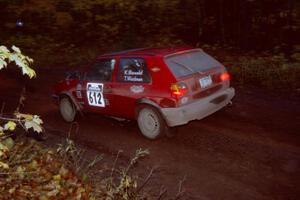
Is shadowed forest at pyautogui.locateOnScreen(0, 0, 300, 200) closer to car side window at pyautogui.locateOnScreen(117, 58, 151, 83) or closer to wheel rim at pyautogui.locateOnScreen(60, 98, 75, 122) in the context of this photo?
wheel rim at pyautogui.locateOnScreen(60, 98, 75, 122)

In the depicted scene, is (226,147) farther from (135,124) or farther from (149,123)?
(135,124)

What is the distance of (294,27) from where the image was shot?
47.0 ft

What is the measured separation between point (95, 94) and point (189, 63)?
7.18ft

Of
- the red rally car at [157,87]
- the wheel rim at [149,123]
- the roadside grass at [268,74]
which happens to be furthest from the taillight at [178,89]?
the roadside grass at [268,74]

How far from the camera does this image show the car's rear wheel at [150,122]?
7.37 metres

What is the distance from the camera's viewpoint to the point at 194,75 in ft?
23.6

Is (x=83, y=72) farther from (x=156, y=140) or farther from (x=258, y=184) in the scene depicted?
(x=258, y=184)

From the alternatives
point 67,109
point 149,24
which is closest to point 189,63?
point 67,109

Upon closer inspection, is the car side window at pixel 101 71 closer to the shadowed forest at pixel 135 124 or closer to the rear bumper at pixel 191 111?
the shadowed forest at pixel 135 124

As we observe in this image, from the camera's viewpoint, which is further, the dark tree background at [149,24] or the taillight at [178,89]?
the dark tree background at [149,24]

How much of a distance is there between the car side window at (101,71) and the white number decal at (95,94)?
15 centimetres

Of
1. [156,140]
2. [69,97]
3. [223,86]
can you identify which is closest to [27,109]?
[69,97]

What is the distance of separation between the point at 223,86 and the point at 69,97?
11.6 feet

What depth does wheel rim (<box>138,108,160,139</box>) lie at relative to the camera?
293 inches
